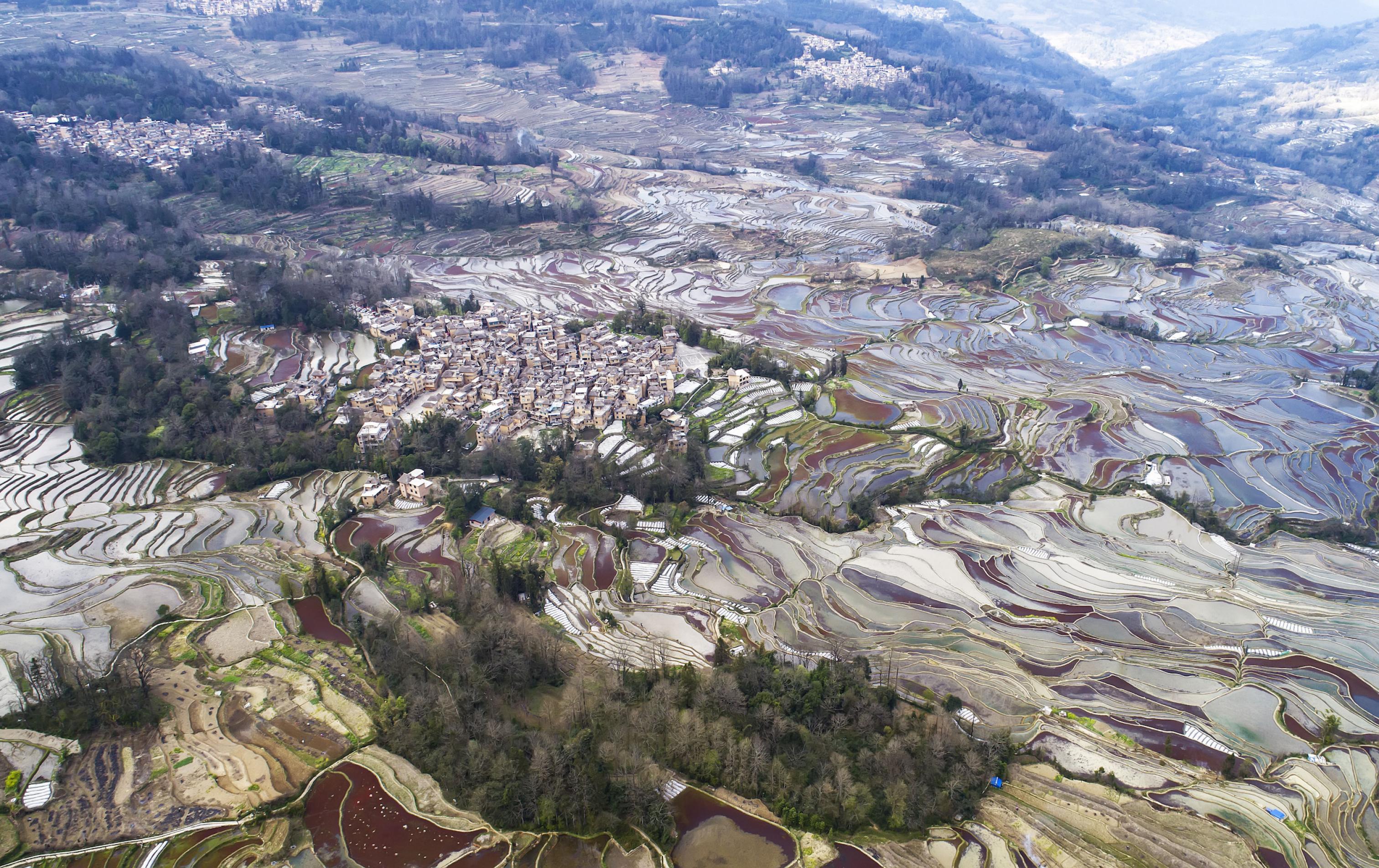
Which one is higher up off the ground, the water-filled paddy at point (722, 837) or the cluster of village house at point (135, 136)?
the cluster of village house at point (135, 136)

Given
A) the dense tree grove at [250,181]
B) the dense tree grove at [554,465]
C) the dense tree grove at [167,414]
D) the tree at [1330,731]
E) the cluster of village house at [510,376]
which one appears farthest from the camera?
the dense tree grove at [250,181]

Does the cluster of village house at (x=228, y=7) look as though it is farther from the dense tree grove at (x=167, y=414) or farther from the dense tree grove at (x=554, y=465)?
the dense tree grove at (x=554, y=465)

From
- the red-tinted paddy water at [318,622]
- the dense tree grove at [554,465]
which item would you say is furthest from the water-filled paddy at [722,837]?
the dense tree grove at [554,465]

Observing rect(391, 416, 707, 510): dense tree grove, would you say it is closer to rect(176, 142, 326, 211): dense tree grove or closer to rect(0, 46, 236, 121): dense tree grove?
rect(176, 142, 326, 211): dense tree grove

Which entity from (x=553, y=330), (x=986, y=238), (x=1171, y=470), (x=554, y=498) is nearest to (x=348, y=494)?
(x=554, y=498)

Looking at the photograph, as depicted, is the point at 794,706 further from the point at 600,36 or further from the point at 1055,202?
the point at 600,36

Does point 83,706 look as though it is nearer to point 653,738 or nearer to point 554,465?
point 653,738
